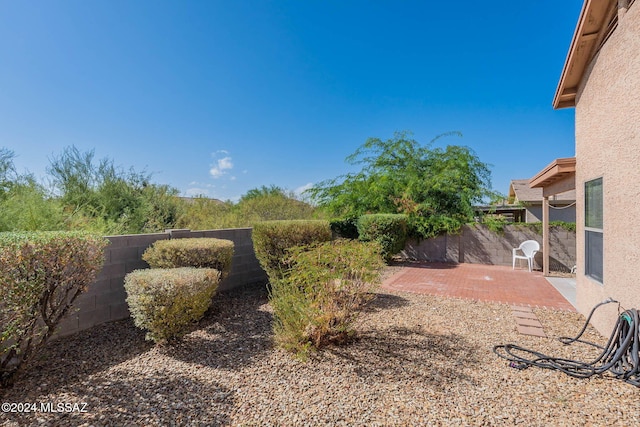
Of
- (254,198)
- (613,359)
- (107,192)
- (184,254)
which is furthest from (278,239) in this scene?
(254,198)

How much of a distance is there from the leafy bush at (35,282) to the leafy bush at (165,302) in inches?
24.0

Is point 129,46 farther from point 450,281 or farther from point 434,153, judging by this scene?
point 434,153

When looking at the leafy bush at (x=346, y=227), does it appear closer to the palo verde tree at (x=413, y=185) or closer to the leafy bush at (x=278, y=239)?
the palo verde tree at (x=413, y=185)

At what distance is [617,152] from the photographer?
399 cm

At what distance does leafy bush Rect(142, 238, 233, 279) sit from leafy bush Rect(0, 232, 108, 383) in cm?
155

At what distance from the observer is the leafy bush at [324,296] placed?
3660 millimetres

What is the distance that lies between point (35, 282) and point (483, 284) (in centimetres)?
934

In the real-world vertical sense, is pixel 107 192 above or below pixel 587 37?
below

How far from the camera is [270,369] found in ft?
11.0

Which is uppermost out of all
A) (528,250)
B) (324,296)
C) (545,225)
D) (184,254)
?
(545,225)

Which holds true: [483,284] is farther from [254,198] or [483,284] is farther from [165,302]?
[254,198]

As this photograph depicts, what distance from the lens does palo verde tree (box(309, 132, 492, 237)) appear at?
42.7 ft

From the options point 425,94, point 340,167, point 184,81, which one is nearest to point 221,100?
point 184,81

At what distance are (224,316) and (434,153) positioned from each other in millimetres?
12899
